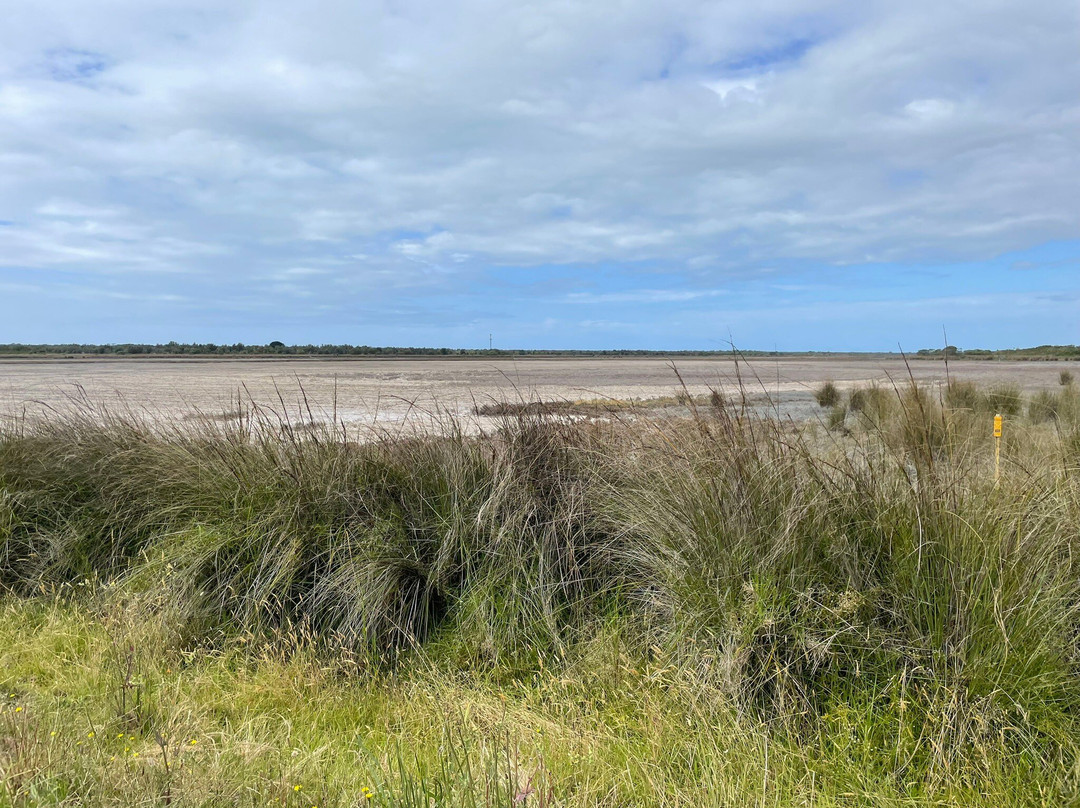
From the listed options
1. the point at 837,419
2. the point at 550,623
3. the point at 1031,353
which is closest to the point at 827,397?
the point at 837,419

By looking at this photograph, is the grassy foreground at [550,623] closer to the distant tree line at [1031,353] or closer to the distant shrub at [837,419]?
the distant shrub at [837,419]

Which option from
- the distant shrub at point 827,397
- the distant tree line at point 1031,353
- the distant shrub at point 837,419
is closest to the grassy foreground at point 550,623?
the distant shrub at point 837,419

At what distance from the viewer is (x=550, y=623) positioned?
4.62m

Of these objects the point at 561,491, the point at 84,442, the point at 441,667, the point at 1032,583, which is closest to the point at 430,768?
the point at 441,667

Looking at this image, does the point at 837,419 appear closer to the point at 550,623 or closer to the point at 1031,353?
the point at 550,623

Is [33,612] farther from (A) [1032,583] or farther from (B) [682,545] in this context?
(A) [1032,583]

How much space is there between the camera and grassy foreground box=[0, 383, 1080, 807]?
3084 millimetres

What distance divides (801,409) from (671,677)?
2099cm

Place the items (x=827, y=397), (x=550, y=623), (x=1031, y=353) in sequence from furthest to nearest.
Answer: (x=1031, y=353)
(x=827, y=397)
(x=550, y=623)

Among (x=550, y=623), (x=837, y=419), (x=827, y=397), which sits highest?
(x=827, y=397)

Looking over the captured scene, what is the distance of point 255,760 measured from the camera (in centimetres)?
312

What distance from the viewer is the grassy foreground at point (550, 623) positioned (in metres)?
3.08

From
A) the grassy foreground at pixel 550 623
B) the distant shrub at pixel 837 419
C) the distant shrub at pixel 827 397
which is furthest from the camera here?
the distant shrub at pixel 827 397

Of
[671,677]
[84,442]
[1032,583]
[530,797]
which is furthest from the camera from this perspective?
[84,442]
